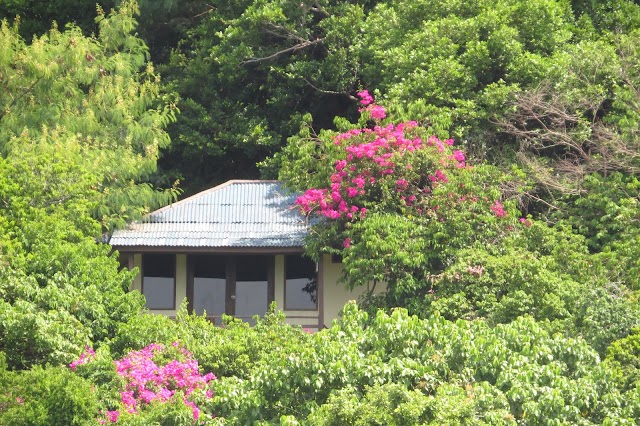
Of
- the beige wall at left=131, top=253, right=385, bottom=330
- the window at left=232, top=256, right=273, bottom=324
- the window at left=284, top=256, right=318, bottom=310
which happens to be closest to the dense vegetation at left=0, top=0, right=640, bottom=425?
the beige wall at left=131, top=253, right=385, bottom=330

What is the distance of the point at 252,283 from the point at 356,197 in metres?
4.58

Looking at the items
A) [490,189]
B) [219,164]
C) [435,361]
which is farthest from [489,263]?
[219,164]

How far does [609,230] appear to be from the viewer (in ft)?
83.4

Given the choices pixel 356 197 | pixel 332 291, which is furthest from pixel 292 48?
pixel 356 197

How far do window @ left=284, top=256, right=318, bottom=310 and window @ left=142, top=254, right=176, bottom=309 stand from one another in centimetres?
248

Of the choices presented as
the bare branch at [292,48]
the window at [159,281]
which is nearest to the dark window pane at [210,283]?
the window at [159,281]

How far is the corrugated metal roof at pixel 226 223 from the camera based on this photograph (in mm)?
26578

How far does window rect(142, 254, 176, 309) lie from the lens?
93.1 ft

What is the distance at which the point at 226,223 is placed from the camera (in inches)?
1078

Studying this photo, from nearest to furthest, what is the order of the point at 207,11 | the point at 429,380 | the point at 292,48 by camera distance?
1. the point at 429,380
2. the point at 292,48
3. the point at 207,11

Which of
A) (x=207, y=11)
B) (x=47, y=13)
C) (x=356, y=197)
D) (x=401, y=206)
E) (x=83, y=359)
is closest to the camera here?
(x=83, y=359)

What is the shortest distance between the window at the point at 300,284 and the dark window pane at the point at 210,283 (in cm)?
140

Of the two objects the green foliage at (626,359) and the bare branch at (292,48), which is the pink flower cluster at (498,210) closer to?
the green foliage at (626,359)

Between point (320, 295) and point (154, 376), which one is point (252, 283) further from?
point (154, 376)
